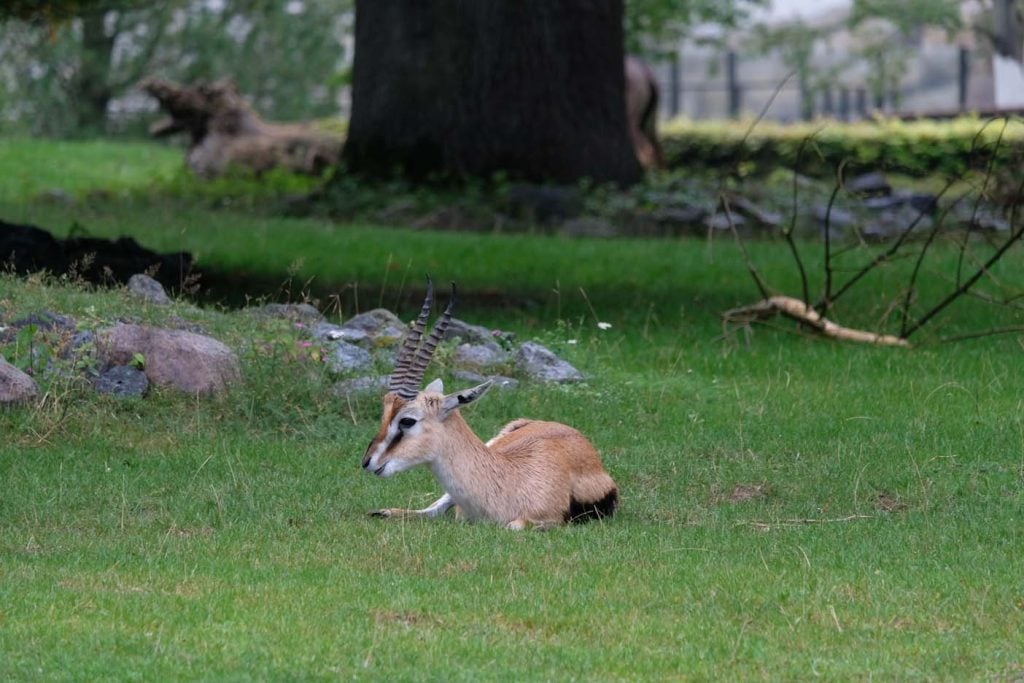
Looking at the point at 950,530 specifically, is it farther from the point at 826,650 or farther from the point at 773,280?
the point at 773,280

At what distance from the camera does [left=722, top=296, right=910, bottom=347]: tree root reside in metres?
14.5

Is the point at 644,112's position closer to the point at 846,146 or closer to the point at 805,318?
the point at 846,146

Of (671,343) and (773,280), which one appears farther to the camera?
(773,280)

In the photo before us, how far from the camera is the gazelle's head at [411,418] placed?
840 cm

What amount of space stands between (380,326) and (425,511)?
4347 mm

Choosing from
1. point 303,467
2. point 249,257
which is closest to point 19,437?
point 303,467

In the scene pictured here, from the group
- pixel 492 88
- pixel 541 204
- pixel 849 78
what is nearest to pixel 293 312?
pixel 541 204

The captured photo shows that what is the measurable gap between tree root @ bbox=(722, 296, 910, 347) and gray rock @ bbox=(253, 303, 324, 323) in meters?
3.52

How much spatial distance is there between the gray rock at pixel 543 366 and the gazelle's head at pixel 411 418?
374cm

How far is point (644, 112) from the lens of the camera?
94.8 feet

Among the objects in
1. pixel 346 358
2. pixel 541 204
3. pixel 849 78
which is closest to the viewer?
pixel 346 358

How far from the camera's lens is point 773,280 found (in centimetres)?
1762

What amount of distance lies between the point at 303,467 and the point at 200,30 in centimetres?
3332

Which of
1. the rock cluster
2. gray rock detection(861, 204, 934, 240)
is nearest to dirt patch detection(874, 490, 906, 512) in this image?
the rock cluster
